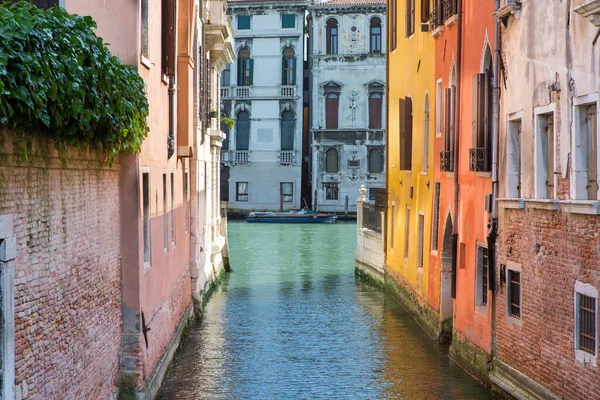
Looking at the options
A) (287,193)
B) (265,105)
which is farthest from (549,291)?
(287,193)

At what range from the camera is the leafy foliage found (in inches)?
231

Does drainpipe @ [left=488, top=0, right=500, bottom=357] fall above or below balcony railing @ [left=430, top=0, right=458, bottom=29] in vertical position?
below

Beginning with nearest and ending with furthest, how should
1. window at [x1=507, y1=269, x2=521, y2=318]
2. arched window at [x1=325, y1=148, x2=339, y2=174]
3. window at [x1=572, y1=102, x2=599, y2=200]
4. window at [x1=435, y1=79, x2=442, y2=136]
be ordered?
1. window at [x1=572, y1=102, x2=599, y2=200]
2. window at [x1=507, y1=269, x2=521, y2=318]
3. window at [x1=435, y1=79, x2=442, y2=136]
4. arched window at [x1=325, y1=148, x2=339, y2=174]

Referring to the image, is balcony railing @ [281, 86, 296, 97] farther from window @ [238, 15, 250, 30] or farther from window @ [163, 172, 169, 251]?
window @ [163, 172, 169, 251]

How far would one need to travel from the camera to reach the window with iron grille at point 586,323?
Answer: 8898 millimetres

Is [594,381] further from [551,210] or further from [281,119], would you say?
[281,119]

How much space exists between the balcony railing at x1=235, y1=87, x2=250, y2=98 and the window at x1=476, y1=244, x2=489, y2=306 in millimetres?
40627

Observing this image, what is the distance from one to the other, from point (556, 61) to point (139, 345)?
513 centimetres

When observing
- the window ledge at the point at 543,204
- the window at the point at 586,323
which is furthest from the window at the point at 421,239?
the window at the point at 586,323

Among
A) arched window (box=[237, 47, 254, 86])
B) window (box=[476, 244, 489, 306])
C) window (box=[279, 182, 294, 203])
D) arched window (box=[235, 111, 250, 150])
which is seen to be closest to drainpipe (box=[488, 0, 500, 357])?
window (box=[476, 244, 489, 306])

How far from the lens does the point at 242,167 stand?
53438 millimetres

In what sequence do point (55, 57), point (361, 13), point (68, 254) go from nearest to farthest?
point (55, 57) < point (68, 254) < point (361, 13)

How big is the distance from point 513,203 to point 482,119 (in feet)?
5.55

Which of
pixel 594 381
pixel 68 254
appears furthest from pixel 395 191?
pixel 68 254
